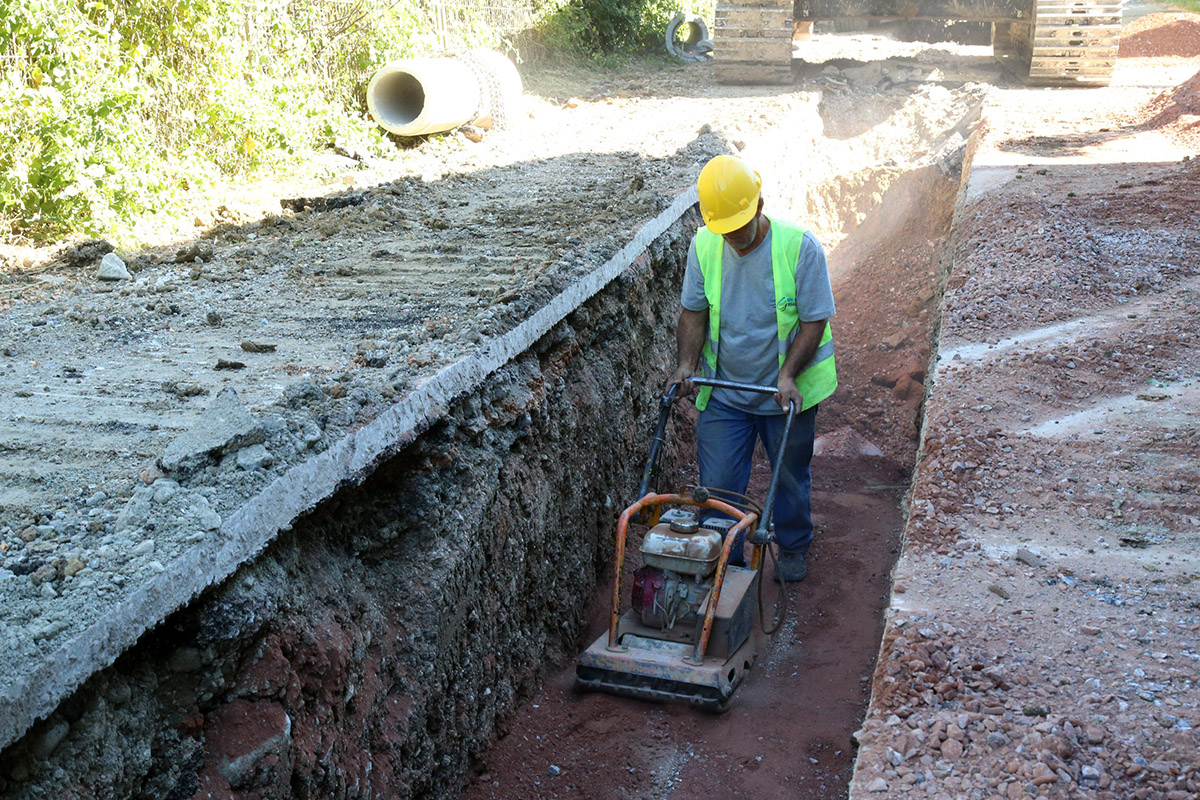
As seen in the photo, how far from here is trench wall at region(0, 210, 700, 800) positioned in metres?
2.76

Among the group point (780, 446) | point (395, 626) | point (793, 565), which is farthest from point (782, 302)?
point (395, 626)

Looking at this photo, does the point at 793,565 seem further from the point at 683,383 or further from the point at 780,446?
the point at 683,383

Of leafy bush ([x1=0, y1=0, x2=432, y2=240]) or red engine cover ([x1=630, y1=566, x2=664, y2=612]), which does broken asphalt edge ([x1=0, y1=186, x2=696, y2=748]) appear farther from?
leafy bush ([x1=0, y1=0, x2=432, y2=240])

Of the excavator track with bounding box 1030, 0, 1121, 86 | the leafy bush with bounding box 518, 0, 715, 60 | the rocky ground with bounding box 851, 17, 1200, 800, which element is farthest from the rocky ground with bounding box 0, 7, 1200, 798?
the leafy bush with bounding box 518, 0, 715, 60

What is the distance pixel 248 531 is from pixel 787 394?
2.65m

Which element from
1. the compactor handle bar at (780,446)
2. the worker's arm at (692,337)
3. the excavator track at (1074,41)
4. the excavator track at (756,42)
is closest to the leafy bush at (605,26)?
the excavator track at (756,42)

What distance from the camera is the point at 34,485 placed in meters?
3.32

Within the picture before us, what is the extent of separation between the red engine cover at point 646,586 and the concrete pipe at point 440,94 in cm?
749

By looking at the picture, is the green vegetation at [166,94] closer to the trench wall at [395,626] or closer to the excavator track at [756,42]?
the trench wall at [395,626]

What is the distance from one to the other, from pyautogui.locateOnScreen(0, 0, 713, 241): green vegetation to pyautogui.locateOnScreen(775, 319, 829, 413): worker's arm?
4823 millimetres

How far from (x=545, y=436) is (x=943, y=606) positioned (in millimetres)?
2074

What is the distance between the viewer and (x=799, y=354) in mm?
4910

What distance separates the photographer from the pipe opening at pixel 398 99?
11.1 metres

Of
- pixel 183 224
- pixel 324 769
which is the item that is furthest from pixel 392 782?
pixel 183 224
